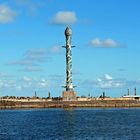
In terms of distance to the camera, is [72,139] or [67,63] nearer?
[72,139]

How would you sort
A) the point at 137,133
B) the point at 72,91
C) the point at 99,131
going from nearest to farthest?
the point at 137,133
the point at 99,131
the point at 72,91

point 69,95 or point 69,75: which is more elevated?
point 69,75

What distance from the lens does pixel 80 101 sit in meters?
199

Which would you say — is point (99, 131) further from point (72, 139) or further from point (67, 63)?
point (67, 63)

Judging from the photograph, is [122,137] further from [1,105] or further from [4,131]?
[1,105]

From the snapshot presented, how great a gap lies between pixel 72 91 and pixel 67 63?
1043 centimetres

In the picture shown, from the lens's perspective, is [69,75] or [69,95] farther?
[69,75]

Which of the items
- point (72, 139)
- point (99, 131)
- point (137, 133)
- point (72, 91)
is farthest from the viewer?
point (72, 91)

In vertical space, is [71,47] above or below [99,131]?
above

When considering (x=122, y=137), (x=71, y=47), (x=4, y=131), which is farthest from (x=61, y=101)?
(x=122, y=137)

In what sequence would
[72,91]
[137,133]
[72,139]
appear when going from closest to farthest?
[72,139], [137,133], [72,91]

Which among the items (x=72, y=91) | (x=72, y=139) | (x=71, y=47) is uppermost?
(x=71, y=47)

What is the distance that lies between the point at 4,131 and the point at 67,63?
102m

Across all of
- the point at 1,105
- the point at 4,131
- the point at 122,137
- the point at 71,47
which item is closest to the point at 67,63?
the point at 71,47
